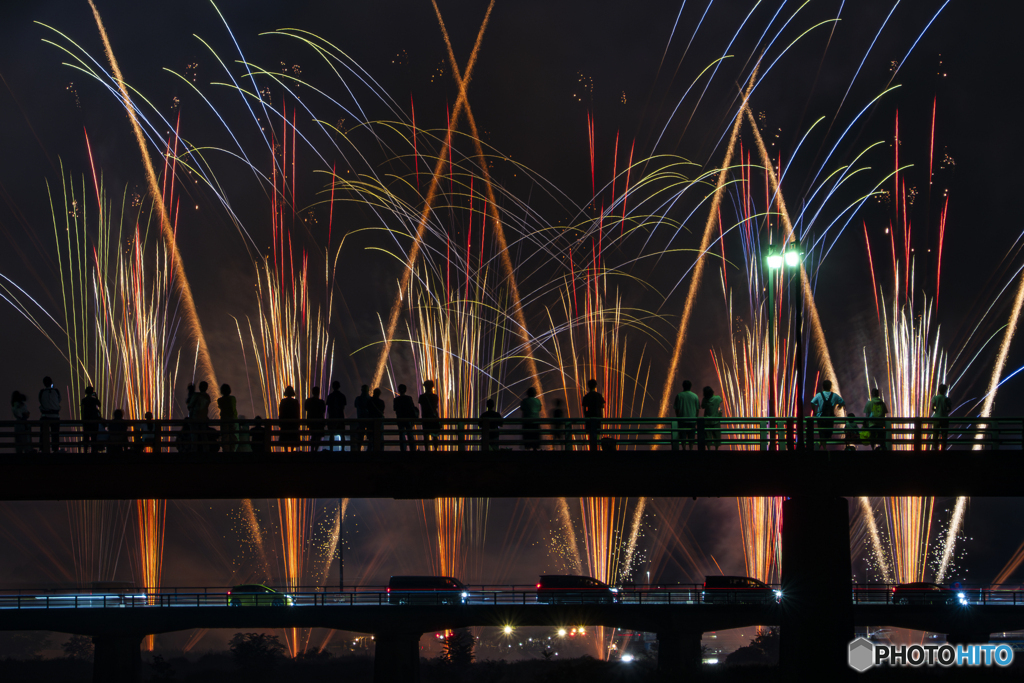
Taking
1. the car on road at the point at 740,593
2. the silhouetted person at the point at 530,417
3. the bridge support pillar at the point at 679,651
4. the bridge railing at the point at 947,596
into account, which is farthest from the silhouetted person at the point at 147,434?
the bridge railing at the point at 947,596

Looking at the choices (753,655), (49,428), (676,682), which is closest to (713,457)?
(49,428)

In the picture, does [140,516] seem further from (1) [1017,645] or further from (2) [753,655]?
(1) [1017,645]

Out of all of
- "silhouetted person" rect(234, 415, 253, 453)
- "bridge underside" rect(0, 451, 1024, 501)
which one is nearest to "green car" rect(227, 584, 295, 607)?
"silhouetted person" rect(234, 415, 253, 453)

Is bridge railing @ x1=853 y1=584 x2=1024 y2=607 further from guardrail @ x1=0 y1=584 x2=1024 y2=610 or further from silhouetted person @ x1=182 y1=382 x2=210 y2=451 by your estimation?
silhouetted person @ x1=182 y1=382 x2=210 y2=451

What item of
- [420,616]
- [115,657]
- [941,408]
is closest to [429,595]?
[420,616]

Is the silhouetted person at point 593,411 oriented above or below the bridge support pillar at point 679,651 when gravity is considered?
above

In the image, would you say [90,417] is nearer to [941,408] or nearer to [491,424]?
[491,424]

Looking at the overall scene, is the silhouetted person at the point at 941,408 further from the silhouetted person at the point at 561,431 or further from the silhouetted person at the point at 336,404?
the silhouetted person at the point at 336,404
